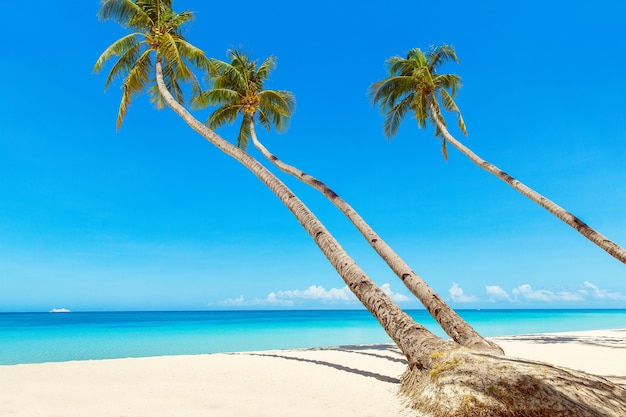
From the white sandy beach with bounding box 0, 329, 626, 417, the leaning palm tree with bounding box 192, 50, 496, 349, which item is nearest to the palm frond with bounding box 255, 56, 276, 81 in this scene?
the leaning palm tree with bounding box 192, 50, 496, 349

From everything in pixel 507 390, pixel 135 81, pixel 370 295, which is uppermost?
pixel 135 81

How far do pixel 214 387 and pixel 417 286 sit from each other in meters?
4.17

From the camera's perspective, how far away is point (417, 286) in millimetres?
7422

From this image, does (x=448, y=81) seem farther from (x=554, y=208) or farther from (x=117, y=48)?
(x=117, y=48)

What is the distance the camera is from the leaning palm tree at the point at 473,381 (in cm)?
368

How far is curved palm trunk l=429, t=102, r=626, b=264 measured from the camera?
967cm

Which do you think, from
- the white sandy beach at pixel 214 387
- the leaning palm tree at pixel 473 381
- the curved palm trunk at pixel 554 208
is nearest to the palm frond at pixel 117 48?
the white sandy beach at pixel 214 387

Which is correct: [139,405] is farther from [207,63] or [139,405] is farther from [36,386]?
[207,63]

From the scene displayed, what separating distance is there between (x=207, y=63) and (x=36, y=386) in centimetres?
970

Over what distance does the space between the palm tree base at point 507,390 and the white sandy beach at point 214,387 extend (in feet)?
1.99

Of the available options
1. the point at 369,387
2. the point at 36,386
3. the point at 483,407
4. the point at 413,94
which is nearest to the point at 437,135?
the point at 413,94

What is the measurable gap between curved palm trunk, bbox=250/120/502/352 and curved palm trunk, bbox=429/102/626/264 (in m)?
5.68

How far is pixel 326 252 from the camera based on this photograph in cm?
638

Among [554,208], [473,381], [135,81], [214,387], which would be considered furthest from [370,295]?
[135,81]
